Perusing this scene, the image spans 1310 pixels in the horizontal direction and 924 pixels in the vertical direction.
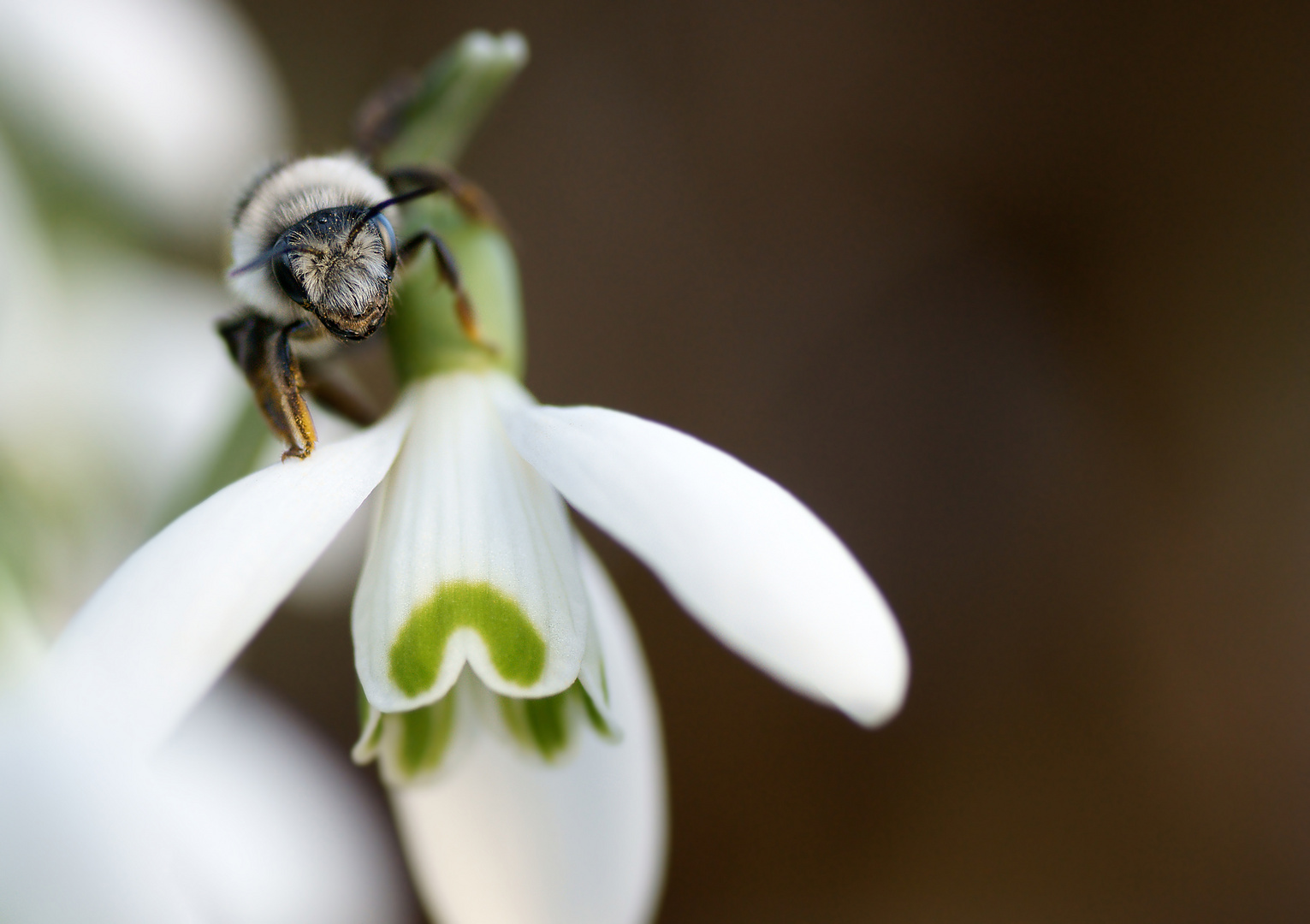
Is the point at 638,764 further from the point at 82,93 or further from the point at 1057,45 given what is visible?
the point at 1057,45

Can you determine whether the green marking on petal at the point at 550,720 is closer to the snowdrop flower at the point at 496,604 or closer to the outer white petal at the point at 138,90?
the snowdrop flower at the point at 496,604

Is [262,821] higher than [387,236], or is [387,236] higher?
[387,236]

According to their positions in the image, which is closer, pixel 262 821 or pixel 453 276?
pixel 453 276

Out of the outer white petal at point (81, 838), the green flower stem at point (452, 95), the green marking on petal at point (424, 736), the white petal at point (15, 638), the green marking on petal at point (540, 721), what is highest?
the green flower stem at point (452, 95)

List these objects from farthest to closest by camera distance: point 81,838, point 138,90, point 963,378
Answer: point 963,378, point 138,90, point 81,838

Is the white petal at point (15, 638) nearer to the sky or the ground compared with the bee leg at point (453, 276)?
nearer to the ground

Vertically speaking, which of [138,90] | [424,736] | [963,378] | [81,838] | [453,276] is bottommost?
[81,838]

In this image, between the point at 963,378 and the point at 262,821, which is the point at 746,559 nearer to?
the point at 262,821

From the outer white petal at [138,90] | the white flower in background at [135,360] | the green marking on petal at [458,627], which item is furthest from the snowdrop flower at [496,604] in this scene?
the outer white petal at [138,90]

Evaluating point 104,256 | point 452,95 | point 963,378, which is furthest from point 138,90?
point 963,378
